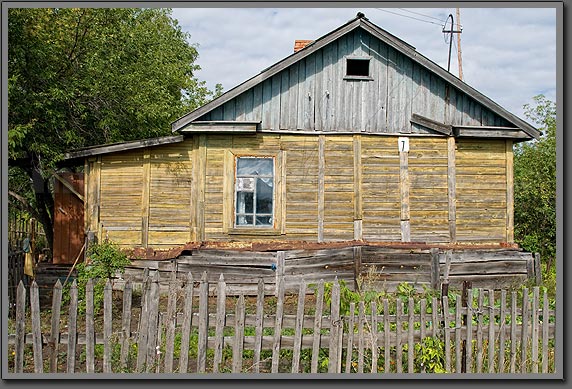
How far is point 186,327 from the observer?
643cm

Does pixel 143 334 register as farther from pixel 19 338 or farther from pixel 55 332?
pixel 19 338

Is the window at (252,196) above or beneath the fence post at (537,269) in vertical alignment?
above

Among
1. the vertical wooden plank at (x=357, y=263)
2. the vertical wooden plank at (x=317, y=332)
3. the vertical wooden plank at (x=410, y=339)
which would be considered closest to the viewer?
the vertical wooden plank at (x=317, y=332)

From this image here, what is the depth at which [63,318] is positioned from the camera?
1095cm

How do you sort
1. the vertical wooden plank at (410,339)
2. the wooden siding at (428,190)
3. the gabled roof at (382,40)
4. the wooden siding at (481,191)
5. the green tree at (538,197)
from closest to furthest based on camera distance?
the vertical wooden plank at (410,339), the gabled roof at (382,40), the wooden siding at (428,190), the wooden siding at (481,191), the green tree at (538,197)

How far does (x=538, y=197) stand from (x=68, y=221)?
1512cm

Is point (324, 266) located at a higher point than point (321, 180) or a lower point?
lower

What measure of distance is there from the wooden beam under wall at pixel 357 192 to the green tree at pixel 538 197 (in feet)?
24.5

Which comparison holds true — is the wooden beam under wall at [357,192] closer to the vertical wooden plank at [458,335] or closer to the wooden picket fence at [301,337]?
the wooden picket fence at [301,337]

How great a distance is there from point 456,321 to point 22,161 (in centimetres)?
1075

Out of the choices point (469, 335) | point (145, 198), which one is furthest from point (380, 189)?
point (469, 335)

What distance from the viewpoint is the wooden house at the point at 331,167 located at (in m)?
13.5

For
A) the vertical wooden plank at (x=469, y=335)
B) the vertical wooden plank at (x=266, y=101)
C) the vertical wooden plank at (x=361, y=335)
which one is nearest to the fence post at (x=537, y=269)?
the vertical wooden plank at (x=266, y=101)

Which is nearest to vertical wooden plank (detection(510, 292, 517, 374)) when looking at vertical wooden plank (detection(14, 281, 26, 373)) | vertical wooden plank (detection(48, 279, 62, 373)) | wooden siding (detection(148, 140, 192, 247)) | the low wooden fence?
vertical wooden plank (detection(48, 279, 62, 373))
